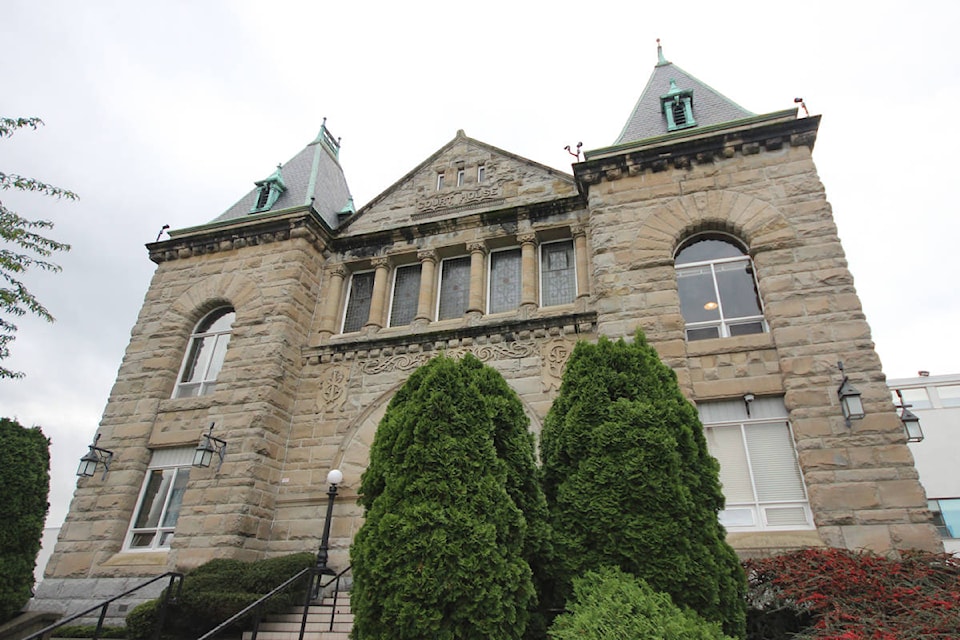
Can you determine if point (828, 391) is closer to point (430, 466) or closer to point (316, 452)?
point (430, 466)

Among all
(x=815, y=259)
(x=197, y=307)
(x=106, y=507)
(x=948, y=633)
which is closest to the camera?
(x=948, y=633)

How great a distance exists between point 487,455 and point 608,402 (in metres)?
1.64

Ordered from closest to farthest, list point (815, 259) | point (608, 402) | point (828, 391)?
point (608, 402) → point (828, 391) → point (815, 259)

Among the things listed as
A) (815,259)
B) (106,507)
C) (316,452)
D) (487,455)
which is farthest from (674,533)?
(106,507)

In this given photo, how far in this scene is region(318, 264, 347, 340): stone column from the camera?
12.6 m

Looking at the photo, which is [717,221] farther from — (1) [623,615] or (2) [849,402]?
(1) [623,615]

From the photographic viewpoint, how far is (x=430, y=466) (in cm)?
568

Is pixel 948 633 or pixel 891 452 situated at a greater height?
pixel 891 452

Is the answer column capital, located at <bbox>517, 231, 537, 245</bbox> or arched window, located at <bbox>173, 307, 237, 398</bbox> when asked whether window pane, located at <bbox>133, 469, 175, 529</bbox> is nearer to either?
arched window, located at <bbox>173, 307, 237, 398</bbox>

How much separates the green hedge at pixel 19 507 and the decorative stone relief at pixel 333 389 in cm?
505

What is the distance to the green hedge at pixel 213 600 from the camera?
8117 millimetres

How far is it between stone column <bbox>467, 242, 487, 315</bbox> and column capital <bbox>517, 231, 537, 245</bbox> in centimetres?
85

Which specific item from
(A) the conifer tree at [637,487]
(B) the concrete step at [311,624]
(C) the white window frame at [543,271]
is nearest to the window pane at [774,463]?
→ (A) the conifer tree at [637,487]

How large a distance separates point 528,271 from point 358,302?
419cm
